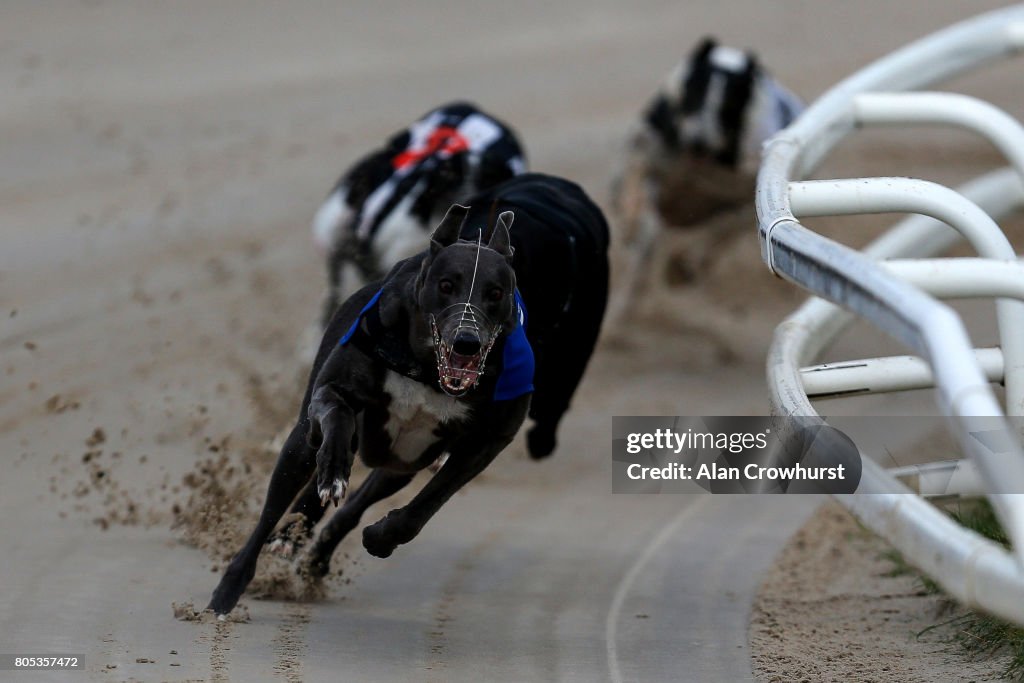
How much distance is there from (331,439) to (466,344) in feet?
1.37

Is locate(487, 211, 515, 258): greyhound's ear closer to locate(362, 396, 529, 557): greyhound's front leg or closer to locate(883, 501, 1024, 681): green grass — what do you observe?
locate(362, 396, 529, 557): greyhound's front leg

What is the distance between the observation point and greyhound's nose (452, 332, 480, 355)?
3.43 meters

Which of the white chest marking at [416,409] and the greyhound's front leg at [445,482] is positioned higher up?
the white chest marking at [416,409]

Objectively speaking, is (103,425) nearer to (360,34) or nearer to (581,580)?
(581,580)

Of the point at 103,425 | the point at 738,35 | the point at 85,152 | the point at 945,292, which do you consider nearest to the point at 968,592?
the point at 945,292

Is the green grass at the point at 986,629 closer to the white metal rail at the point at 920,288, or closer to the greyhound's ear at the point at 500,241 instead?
the white metal rail at the point at 920,288

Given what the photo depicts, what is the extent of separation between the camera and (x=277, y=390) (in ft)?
19.9

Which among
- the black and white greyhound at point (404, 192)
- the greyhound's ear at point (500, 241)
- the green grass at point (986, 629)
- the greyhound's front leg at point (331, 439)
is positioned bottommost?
the green grass at point (986, 629)

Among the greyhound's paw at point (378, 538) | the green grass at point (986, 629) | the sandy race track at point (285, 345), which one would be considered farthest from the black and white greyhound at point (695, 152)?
the greyhound's paw at point (378, 538)

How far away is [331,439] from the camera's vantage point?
144 inches

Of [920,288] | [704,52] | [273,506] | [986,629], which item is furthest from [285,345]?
[920,288]

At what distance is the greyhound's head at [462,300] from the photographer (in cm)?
348

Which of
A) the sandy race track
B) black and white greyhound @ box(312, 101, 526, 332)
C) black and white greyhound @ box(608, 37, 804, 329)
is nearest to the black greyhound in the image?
the sandy race track

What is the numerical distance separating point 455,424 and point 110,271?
3787mm
